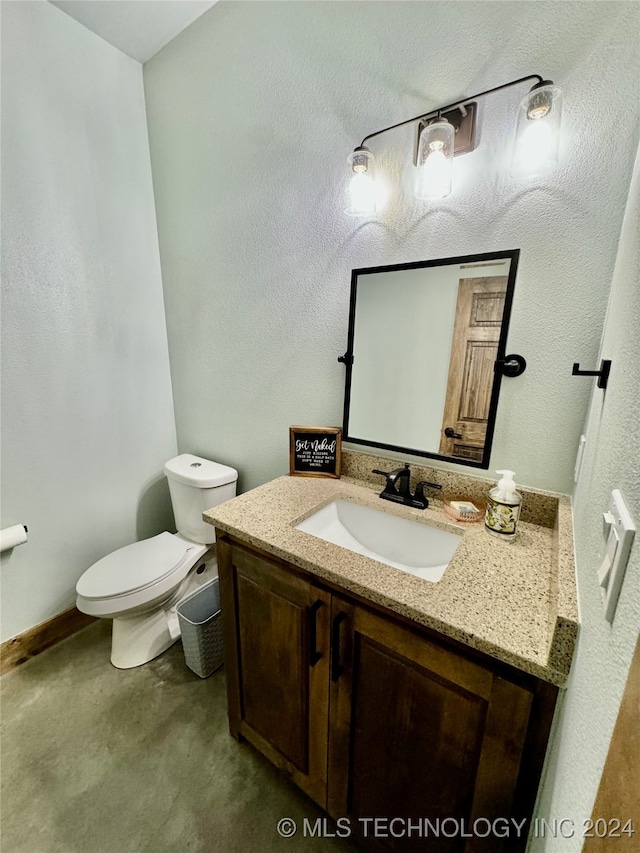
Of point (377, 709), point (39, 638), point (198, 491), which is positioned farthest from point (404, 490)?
point (39, 638)

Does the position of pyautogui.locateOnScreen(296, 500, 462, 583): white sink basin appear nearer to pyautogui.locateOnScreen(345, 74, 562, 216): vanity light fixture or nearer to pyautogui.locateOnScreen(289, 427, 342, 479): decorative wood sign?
pyautogui.locateOnScreen(289, 427, 342, 479): decorative wood sign

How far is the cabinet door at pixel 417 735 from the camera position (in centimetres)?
64

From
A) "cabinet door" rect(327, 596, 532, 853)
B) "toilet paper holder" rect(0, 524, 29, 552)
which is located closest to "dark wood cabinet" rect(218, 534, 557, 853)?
"cabinet door" rect(327, 596, 532, 853)

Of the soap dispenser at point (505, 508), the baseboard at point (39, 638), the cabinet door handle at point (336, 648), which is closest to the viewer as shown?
the cabinet door handle at point (336, 648)

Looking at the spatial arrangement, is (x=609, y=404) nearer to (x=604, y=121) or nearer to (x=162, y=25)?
(x=604, y=121)

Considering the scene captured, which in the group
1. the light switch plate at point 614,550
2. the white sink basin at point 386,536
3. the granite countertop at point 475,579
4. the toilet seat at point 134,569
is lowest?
the toilet seat at point 134,569

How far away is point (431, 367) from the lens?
3.73ft

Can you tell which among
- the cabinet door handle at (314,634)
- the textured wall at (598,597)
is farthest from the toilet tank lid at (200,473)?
the textured wall at (598,597)

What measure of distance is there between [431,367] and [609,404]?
566mm

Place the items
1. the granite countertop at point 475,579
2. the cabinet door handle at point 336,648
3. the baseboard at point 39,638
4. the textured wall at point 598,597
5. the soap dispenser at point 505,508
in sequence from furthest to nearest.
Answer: the baseboard at point 39,638, the soap dispenser at point 505,508, the cabinet door handle at point 336,648, the granite countertop at point 475,579, the textured wall at point 598,597

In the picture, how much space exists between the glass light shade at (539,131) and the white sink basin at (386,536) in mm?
1022

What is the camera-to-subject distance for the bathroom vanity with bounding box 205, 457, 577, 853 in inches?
24.6

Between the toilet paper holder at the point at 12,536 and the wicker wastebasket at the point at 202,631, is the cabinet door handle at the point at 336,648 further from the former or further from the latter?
the toilet paper holder at the point at 12,536

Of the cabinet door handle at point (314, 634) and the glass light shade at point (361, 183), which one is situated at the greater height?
the glass light shade at point (361, 183)
